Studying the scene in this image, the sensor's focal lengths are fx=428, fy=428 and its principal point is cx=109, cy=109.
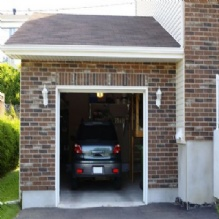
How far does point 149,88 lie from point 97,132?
2.99 metres

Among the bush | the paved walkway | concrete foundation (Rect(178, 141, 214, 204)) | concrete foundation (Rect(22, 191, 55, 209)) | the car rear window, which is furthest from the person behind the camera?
the bush

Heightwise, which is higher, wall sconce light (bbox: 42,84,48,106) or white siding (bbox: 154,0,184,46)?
white siding (bbox: 154,0,184,46)

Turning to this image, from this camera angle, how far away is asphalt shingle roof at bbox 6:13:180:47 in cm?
959

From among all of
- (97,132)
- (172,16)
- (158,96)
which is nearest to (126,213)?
(158,96)

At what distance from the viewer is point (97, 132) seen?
1218 cm

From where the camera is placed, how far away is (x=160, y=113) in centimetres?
973

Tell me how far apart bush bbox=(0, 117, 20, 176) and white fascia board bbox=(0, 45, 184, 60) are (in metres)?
4.42

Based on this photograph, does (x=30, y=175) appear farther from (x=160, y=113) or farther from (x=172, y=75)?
(x=172, y=75)

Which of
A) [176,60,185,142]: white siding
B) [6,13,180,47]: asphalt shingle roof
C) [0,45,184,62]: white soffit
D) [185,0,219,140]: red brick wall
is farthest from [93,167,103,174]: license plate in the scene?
[6,13,180,47]: asphalt shingle roof

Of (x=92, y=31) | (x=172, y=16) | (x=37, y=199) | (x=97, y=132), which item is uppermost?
(x=172, y=16)

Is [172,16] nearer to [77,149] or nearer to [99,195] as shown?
[77,149]

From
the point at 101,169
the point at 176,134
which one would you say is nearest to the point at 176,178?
→ the point at 176,134

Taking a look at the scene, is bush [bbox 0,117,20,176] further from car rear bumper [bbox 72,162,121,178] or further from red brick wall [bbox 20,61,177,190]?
red brick wall [bbox 20,61,177,190]

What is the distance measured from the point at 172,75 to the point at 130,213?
128 inches
